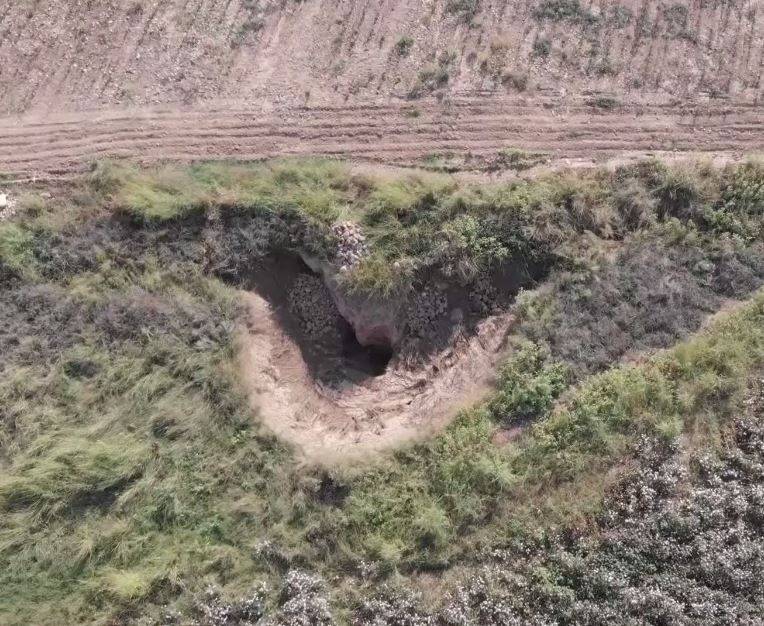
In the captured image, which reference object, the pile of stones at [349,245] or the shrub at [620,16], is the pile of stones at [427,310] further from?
the shrub at [620,16]

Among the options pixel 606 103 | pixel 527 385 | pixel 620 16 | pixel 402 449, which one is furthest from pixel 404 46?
pixel 402 449

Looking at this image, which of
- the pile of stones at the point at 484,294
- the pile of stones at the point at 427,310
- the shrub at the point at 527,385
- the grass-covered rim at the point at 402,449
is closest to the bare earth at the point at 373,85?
the pile of stones at the point at 427,310

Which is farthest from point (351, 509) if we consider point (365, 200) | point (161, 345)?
point (365, 200)

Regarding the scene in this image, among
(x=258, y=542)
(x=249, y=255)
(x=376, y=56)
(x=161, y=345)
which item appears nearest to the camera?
(x=258, y=542)

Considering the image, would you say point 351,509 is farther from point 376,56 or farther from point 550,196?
point 376,56

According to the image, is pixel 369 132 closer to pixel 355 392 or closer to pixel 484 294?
pixel 484 294

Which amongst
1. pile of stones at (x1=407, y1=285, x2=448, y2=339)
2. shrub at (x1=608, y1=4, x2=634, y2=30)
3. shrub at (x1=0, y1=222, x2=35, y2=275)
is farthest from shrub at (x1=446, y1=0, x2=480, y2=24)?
shrub at (x1=0, y1=222, x2=35, y2=275)
